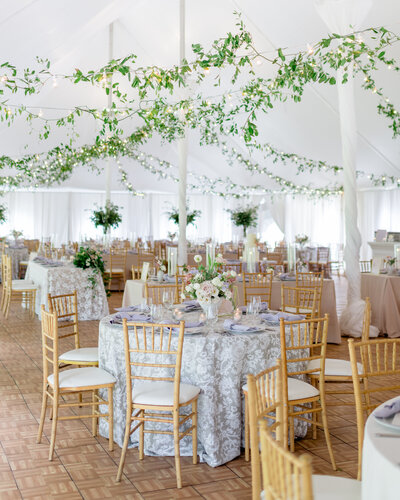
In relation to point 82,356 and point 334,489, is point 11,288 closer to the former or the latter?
point 82,356

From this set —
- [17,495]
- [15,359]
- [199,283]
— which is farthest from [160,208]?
[17,495]

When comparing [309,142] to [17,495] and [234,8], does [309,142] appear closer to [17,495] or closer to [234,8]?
[234,8]

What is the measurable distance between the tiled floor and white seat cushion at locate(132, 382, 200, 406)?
47 cm

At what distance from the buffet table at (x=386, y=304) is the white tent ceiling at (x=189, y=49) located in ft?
12.3

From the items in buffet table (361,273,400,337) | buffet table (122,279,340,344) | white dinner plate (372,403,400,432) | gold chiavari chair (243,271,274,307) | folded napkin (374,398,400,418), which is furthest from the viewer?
buffet table (361,273,400,337)

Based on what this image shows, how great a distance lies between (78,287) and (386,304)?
4.44 m

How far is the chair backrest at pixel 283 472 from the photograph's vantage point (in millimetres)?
1611

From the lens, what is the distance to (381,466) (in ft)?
6.86

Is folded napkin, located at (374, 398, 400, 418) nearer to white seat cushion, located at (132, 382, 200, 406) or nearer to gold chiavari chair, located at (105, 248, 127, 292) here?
white seat cushion, located at (132, 382, 200, 406)

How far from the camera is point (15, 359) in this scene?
6.81 meters

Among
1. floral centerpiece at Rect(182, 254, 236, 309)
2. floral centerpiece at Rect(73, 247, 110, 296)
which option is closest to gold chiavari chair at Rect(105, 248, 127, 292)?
floral centerpiece at Rect(73, 247, 110, 296)

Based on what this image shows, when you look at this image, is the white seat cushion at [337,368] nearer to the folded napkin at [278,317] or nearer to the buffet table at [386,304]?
the folded napkin at [278,317]

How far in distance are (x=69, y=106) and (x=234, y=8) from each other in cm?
508

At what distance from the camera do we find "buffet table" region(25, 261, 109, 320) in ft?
30.7
